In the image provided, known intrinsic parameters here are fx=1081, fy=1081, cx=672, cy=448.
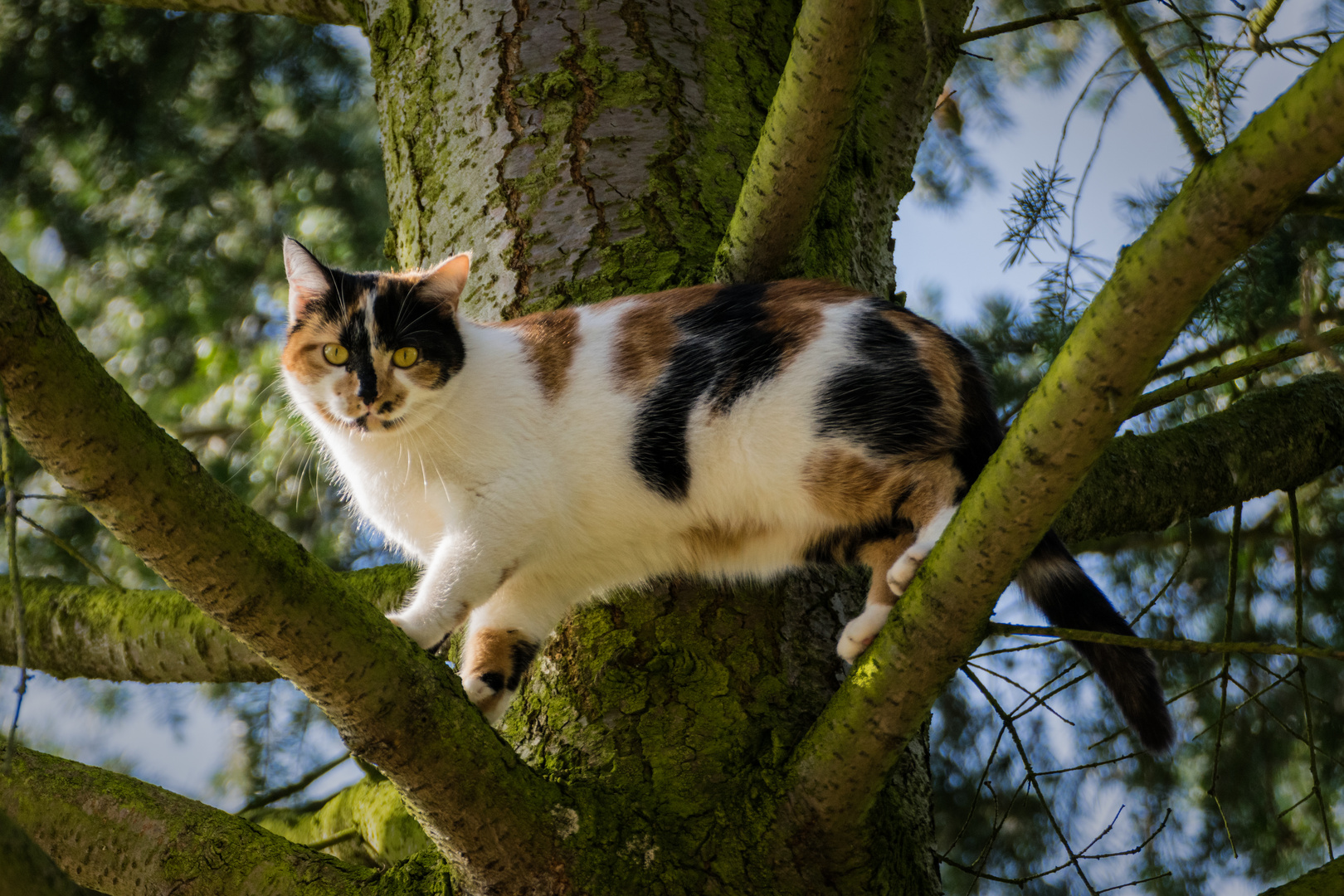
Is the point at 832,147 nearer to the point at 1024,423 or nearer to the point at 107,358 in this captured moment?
the point at 1024,423

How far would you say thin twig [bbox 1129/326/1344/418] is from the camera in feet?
3.14

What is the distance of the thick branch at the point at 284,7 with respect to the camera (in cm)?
270

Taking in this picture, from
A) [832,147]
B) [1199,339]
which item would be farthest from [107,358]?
[1199,339]

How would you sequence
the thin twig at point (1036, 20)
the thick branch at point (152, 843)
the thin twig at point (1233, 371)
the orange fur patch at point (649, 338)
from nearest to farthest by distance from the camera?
the thin twig at point (1233, 371) → the thin twig at point (1036, 20) → the thick branch at point (152, 843) → the orange fur patch at point (649, 338)

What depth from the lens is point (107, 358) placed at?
12.2ft

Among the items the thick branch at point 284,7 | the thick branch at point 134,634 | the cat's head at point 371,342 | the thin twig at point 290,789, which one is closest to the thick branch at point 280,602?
the cat's head at point 371,342

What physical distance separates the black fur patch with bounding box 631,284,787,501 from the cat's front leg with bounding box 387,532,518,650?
27 cm

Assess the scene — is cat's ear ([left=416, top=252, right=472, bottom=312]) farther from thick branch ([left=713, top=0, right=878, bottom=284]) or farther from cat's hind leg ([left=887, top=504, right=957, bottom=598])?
cat's hind leg ([left=887, top=504, right=957, bottom=598])

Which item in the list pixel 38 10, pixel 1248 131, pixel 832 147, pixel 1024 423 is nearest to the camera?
pixel 1248 131

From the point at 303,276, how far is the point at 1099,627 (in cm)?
143

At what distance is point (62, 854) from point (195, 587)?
740 mm

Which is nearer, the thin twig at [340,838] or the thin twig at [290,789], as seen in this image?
the thin twig at [340,838]

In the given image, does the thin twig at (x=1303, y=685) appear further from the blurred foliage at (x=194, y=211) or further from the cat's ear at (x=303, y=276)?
the blurred foliage at (x=194, y=211)

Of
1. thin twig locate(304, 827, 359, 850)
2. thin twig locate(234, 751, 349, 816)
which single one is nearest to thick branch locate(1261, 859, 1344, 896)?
thin twig locate(304, 827, 359, 850)
